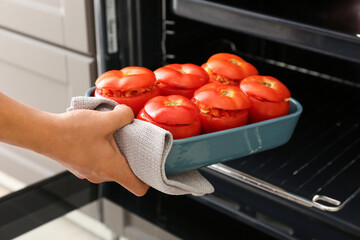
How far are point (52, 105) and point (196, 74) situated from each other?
81 centimetres

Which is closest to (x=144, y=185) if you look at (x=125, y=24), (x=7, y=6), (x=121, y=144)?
(x=121, y=144)

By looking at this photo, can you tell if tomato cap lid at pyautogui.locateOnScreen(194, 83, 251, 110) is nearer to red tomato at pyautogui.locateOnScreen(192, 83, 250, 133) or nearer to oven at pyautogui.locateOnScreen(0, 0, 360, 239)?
red tomato at pyautogui.locateOnScreen(192, 83, 250, 133)

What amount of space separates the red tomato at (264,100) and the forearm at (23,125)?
12.0 inches

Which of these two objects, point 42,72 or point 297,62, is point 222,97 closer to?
point 297,62

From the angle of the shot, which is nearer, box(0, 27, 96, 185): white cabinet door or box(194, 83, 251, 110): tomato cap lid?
box(194, 83, 251, 110): tomato cap lid

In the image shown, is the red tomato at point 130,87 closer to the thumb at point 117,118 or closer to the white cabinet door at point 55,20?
the thumb at point 117,118

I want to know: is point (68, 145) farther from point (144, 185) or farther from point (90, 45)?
point (90, 45)

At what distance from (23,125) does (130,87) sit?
0.53 feet

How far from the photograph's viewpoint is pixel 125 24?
1.30 meters

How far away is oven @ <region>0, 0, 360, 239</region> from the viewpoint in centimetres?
100

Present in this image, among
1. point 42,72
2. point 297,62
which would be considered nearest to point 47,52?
point 42,72

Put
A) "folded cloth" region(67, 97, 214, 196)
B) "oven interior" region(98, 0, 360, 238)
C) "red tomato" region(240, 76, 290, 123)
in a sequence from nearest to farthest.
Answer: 1. "folded cloth" region(67, 97, 214, 196)
2. "red tomato" region(240, 76, 290, 123)
3. "oven interior" region(98, 0, 360, 238)

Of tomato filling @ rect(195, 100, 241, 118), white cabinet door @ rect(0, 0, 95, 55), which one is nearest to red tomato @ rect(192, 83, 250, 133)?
tomato filling @ rect(195, 100, 241, 118)

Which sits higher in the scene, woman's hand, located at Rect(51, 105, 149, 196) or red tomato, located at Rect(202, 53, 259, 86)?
red tomato, located at Rect(202, 53, 259, 86)
